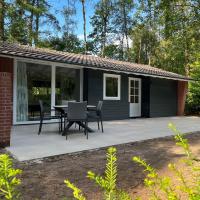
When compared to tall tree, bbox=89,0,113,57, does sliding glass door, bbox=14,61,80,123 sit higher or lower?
lower

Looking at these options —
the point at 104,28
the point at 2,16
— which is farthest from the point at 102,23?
the point at 2,16

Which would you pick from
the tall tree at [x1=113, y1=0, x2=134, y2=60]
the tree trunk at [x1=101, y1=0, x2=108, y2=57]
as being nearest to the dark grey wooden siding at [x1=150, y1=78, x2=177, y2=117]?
the tree trunk at [x1=101, y1=0, x2=108, y2=57]

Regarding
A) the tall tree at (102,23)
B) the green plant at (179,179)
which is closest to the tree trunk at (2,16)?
the tall tree at (102,23)

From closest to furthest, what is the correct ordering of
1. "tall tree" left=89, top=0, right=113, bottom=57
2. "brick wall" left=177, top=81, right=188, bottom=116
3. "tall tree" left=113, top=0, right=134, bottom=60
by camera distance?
"brick wall" left=177, top=81, right=188, bottom=116
"tall tree" left=89, top=0, right=113, bottom=57
"tall tree" left=113, top=0, right=134, bottom=60

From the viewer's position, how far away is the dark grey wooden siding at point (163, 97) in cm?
1470

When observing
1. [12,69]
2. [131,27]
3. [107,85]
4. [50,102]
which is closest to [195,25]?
[107,85]

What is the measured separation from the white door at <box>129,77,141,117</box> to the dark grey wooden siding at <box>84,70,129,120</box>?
2.19 feet

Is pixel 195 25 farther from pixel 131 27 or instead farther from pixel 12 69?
pixel 131 27

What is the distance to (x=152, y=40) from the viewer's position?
87.5 ft

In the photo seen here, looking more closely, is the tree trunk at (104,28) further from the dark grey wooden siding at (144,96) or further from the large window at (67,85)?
the large window at (67,85)

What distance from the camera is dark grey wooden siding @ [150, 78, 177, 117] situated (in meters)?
14.7

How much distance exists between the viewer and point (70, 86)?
11.2 meters

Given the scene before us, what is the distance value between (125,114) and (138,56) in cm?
1597

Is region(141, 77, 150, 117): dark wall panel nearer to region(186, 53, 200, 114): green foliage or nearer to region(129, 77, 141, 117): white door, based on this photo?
region(129, 77, 141, 117): white door
